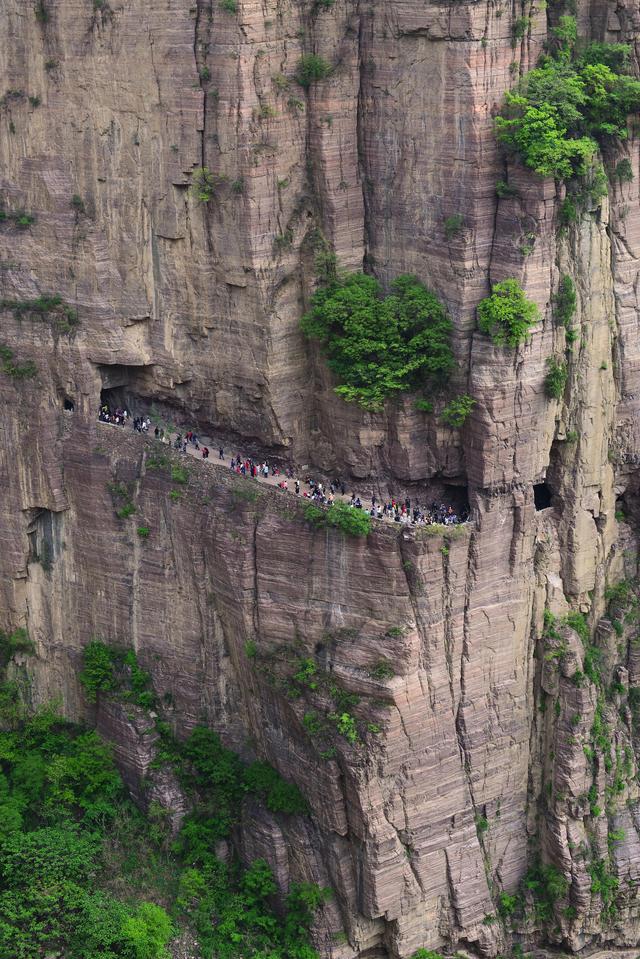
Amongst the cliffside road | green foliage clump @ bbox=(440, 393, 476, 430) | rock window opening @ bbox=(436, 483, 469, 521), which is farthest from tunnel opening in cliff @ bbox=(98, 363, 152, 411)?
rock window opening @ bbox=(436, 483, 469, 521)

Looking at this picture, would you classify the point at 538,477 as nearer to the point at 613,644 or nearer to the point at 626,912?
the point at 613,644

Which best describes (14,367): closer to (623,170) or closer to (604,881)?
(623,170)

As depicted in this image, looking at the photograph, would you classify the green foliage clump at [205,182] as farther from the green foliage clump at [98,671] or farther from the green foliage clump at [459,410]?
the green foliage clump at [98,671]

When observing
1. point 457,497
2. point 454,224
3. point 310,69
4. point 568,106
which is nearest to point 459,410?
point 457,497

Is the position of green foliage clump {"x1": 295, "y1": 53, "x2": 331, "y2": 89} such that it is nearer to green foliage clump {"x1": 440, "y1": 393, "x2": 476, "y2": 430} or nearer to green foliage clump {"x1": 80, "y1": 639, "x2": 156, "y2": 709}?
green foliage clump {"x1": 440, "y1": 393, "x2": 476, "y2": 430}

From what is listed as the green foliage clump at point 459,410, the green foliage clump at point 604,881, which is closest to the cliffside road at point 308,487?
the green foliage clump at point 459,410

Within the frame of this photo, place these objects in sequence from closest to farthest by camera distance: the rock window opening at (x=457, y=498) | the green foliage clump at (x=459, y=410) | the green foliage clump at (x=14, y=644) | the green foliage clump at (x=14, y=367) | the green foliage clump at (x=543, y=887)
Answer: the green foliage clump at (x=459, y=410) → the rock window opening at (x=457, y=498) → the green foliage clump at (x=543, y=887) → the green foliage clump at (x=14, y=367) → the green foliage clump at (x=14, y=644)

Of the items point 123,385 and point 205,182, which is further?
point 123,385
